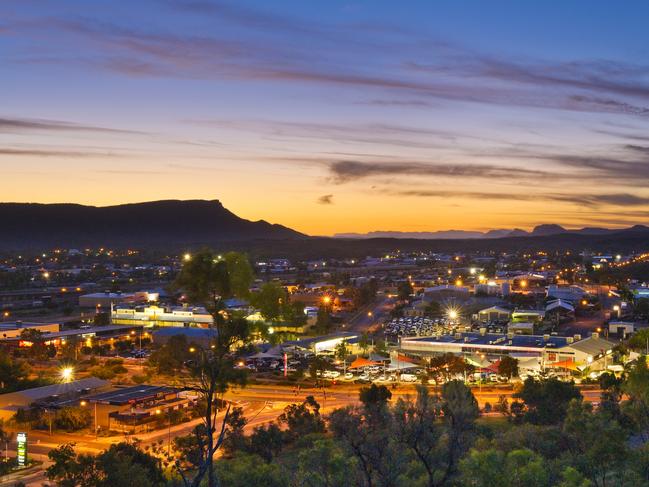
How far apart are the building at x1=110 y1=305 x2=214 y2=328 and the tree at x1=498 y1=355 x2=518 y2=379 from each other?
25084 mm

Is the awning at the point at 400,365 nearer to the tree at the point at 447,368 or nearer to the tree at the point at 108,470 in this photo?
the tree at the point at 447,368

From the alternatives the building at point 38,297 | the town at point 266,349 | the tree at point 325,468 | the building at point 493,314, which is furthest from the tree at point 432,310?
the tree at point 325,468

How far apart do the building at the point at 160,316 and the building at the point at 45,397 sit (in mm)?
22158

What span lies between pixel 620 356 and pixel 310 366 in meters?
16.4

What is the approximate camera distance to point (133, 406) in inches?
1073

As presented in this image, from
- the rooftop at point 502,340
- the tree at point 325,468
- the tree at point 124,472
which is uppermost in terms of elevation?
the tree at point 325,468

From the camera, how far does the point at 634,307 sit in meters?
56.4

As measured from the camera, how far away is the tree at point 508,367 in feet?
111

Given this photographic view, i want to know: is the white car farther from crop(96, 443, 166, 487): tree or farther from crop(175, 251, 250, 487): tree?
crop(175, 251, 250, 487): tree

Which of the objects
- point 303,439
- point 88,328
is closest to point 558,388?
point 303,439

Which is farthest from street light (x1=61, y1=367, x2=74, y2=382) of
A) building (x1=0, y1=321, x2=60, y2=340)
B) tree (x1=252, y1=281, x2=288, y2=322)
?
tree (x1=252, y1=281, x2=288, y2=322)

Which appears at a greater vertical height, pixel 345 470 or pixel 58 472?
pixel 345 470

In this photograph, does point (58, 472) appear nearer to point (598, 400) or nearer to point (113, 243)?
point (598, 400)

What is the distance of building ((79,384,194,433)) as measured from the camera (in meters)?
26.3
